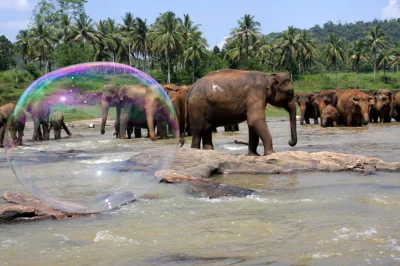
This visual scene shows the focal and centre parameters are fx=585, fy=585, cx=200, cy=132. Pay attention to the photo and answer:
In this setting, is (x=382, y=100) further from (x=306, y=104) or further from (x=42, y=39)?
(x=42, y=39)

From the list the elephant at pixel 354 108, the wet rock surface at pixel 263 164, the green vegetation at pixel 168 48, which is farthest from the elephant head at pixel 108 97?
the green vegetation at pixel 168 48

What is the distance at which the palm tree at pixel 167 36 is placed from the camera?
A: 245ft

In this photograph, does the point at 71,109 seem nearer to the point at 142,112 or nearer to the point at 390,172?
the point at 142,112

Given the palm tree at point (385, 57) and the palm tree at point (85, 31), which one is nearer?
the palm tree at point (85, 31)

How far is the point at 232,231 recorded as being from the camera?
21.0 ft

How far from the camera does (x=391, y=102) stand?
1227 inches

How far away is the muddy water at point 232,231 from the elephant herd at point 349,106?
17670 mm

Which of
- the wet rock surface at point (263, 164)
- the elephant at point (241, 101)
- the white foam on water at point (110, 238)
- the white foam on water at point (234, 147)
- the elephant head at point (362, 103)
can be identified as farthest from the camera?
the elephant head at point (362, 103)

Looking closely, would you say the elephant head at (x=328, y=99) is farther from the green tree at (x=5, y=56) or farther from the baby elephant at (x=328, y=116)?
the green tree at (x=5, y=56)

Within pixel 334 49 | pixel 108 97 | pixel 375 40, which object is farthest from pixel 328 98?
pixel 375 40

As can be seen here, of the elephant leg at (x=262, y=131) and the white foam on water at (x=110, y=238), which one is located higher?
the elephant leg at (x=262, y=131)

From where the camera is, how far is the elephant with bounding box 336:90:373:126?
26.1m

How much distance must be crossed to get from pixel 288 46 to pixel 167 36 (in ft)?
91.6

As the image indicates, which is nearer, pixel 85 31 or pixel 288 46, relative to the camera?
pixel 85 31
